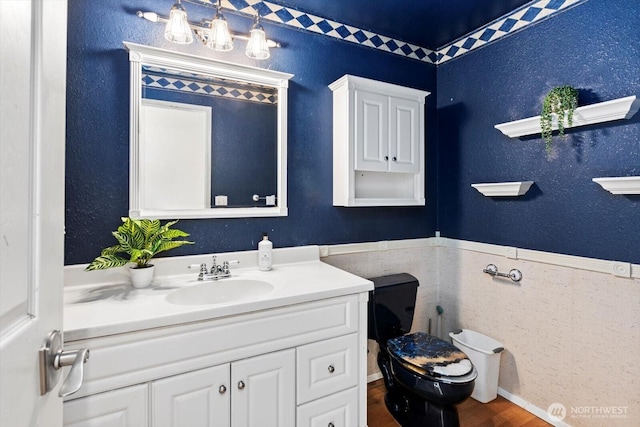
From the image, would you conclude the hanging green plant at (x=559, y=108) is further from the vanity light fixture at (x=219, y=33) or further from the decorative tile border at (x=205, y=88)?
the vanity light fixture at (x=219, y=33)

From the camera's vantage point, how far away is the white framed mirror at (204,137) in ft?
4.86

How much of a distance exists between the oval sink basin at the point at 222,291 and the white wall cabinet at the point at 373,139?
70cm

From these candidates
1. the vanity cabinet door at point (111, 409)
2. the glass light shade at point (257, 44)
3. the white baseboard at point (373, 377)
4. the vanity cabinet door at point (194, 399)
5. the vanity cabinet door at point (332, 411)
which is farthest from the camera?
the white baseboard at point (373, 377)

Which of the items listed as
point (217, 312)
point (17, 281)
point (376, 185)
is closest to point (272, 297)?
point (217, 312)

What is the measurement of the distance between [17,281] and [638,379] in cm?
218

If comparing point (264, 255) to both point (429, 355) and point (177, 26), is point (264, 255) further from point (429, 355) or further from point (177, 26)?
point (177, 26)

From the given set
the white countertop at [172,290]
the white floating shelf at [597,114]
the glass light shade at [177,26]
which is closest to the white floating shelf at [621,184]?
the white floating shelf at [597,114]

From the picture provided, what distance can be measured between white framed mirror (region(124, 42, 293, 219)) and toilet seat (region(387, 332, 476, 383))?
38.3 inches

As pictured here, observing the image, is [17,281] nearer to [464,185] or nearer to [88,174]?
[88,174]

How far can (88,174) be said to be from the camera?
55.2 inches

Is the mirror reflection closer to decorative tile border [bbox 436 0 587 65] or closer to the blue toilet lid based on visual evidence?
the blue toilet lid

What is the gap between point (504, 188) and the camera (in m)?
1.83

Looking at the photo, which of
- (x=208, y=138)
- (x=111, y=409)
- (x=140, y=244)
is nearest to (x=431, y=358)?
(x=111, y=409)

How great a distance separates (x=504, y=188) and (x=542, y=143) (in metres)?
0.30
